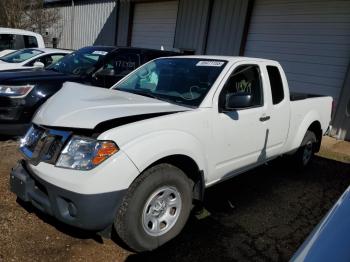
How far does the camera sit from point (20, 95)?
509 cm

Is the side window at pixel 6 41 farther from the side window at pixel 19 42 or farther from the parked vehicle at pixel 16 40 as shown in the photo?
the side window at pixel 19 42

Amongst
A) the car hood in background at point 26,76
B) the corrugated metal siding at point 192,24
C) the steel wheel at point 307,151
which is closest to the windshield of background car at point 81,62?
the car hood in background at point 26,76

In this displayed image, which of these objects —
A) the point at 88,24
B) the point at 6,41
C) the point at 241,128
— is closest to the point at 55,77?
the point at 241,128

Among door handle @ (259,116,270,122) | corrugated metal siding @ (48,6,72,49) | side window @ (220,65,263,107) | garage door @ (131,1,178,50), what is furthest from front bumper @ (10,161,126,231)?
corrugated metal siding @ (48,6,72,49)

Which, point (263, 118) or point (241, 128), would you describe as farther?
point (263, 118)

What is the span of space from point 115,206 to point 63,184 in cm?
42

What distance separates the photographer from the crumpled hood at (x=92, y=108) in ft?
8.85

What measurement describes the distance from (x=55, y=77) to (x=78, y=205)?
364cm

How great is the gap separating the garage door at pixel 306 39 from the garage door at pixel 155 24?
4117mm

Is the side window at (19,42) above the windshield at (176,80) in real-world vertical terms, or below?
below

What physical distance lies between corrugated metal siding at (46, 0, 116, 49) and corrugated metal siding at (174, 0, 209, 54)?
5163 millimetres

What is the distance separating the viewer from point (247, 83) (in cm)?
403

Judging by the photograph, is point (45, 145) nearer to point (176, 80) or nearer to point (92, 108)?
point (92, 108)

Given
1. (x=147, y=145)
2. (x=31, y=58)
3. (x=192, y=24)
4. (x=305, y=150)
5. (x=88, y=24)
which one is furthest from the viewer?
(x=88, y=24)
